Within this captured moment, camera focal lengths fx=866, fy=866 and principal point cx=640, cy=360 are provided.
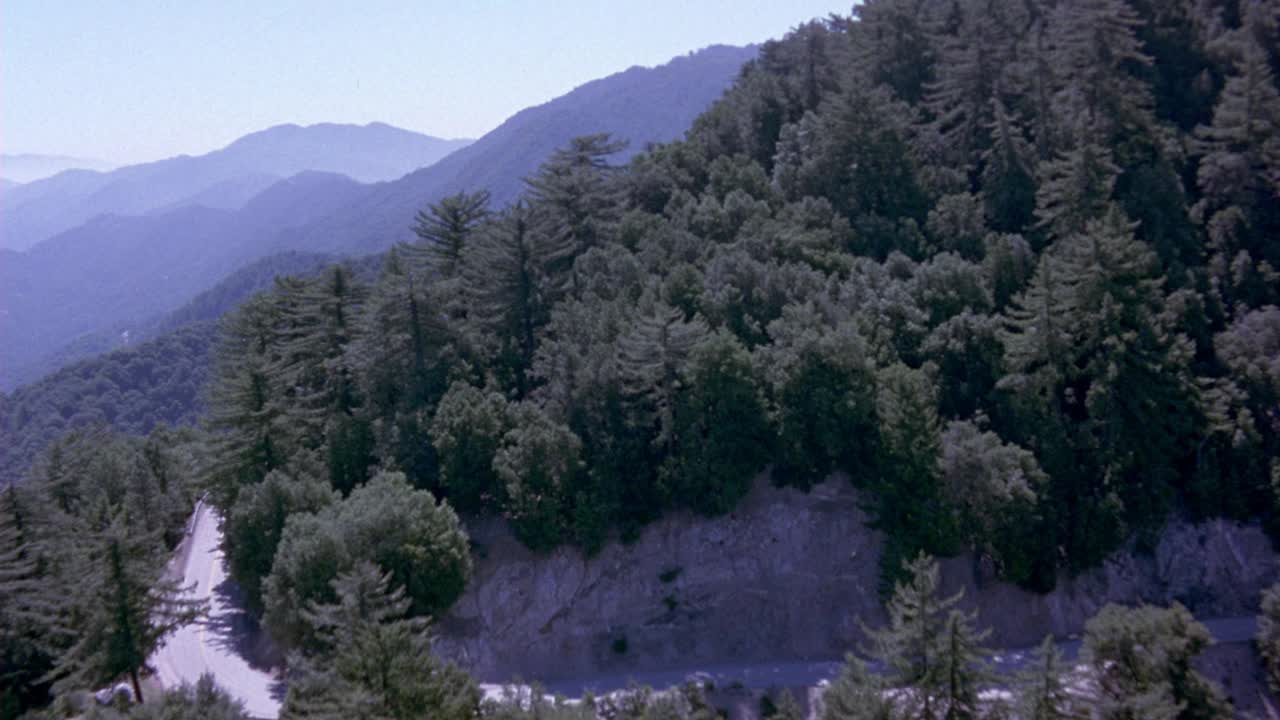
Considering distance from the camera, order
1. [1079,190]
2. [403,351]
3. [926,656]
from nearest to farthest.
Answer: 1. [926,656]
2. [1079,190]
3. [403,351]

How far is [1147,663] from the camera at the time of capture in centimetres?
2145

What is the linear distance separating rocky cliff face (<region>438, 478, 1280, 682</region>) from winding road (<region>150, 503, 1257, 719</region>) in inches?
24.6

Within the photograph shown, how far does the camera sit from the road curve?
103ft

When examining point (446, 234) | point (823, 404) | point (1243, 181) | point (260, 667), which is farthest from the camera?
point (446, 234)

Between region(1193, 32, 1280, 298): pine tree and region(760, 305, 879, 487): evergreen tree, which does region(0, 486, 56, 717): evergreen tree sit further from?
region(1193, 32, 1280, 298): pine tree

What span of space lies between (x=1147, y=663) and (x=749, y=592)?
46.6 feet

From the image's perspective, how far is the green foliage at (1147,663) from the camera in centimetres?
2134

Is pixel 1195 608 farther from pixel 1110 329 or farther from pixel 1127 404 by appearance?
pixel 1110 329

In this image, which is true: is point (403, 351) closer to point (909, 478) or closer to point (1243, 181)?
point (909, 478)

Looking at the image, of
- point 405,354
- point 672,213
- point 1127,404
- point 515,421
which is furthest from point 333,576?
point 1127,404

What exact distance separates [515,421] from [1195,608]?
2698 cm

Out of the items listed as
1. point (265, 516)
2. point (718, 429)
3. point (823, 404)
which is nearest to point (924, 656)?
point (823, 404)

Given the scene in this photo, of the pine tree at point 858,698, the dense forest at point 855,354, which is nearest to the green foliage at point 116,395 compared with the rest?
the dense forest at point 855,354

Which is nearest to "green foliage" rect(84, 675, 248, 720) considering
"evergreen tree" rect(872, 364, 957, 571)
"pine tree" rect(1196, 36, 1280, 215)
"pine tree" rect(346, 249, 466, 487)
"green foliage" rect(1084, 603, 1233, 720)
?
"pine tree" rect(346, 249, 466, 487)
